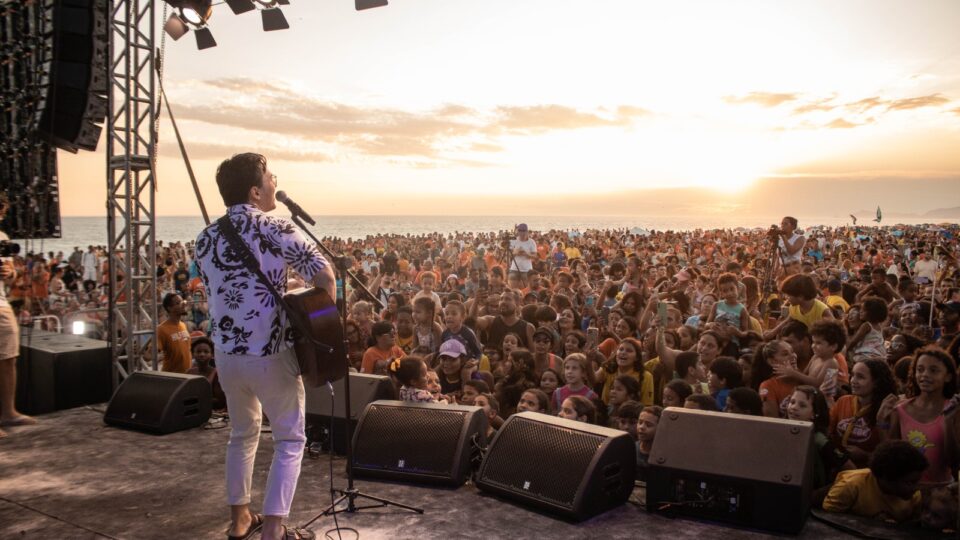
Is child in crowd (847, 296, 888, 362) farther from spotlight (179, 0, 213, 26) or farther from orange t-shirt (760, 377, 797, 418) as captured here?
spotlight (179, 0, 213, 26)

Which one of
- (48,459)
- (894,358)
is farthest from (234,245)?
(894,358)

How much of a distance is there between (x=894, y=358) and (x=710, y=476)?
3.92 meters

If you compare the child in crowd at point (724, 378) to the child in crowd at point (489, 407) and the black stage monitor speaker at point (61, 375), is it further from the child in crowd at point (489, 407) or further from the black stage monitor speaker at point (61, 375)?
the black stage monitor speaker at point (61, 375)

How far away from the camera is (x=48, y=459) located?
14.9ft

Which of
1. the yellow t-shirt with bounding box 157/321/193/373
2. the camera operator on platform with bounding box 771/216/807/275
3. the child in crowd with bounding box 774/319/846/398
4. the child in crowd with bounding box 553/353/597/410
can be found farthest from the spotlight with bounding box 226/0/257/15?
the camera operator on platform with bounding box 771/216/807/275

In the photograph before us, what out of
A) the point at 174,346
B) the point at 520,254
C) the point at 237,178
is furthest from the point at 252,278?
the point at 520,254

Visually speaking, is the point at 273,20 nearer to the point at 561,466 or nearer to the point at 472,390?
the point at 472,390

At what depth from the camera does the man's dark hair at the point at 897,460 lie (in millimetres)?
3324

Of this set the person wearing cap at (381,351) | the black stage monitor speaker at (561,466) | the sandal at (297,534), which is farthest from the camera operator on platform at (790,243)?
the sandal at (297,534)

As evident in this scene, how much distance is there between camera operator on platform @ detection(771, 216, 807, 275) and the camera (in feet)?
29.3

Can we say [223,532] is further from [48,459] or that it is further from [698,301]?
[698,301]

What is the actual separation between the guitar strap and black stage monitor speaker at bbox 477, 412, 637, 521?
4.87ft

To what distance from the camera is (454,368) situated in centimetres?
559

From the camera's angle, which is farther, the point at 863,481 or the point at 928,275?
the point at 928,275
